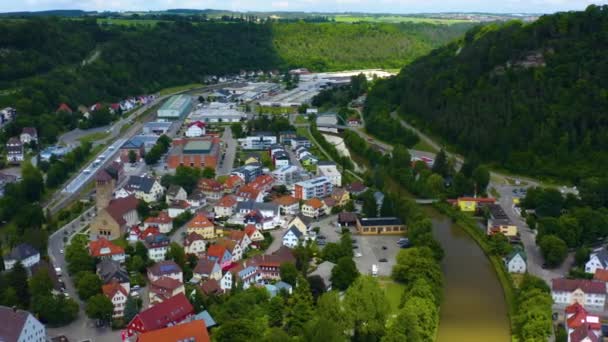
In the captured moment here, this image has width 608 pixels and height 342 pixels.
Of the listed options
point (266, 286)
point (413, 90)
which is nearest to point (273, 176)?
point (266, 286)

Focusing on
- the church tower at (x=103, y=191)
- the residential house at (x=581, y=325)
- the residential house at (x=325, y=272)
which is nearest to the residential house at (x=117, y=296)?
the residential house at (x=325, y=272)

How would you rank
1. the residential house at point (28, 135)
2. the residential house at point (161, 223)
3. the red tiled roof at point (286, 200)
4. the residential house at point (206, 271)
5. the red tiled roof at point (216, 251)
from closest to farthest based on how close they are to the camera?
the residential house at point (206, 271)
the red tiled roof at point (216, 251)
the residential house at point (161, 223)
the red tiled roof at point (286, 200)
the residential house at point (28, 135)

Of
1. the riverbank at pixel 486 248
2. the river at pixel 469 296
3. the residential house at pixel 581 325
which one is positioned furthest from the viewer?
the riverbank at pixel 486 248

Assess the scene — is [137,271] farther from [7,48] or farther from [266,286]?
[7,48]

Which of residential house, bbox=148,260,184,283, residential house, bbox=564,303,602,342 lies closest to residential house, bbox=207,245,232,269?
residential house, bbox=148,260,184,283

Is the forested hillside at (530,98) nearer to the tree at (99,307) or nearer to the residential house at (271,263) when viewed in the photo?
the residential house at (271,263)

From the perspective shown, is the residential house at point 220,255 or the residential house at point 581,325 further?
the residential house at point 220,255

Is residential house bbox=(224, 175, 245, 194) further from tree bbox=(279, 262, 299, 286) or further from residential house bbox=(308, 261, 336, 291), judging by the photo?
tree bbox=(279, 262, 299, 286)
